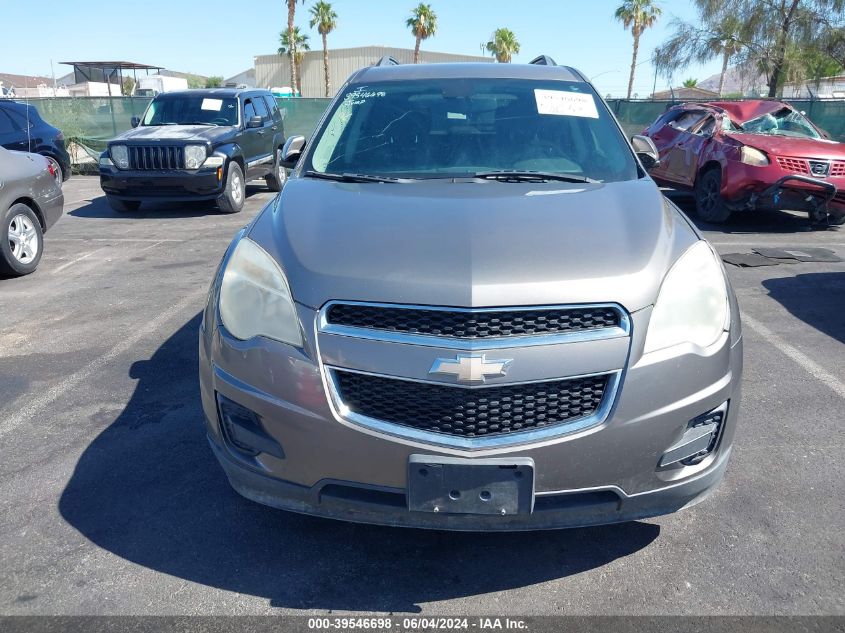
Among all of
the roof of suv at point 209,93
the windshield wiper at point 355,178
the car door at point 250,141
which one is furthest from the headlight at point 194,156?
the windshield wiper at point 355,178

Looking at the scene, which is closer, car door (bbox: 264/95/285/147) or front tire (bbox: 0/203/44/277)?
front tire (bbox: 0/203/44/277)

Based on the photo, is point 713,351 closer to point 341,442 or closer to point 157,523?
point 341,442

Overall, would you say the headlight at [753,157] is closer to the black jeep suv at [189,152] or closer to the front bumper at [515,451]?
the black jeep suv at [189,152]

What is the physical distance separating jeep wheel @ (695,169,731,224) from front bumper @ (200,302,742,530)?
7.67m

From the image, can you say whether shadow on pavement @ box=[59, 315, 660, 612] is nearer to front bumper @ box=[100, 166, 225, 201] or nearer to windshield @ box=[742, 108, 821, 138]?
front bumper @ box=[100, 166, 225, 201]

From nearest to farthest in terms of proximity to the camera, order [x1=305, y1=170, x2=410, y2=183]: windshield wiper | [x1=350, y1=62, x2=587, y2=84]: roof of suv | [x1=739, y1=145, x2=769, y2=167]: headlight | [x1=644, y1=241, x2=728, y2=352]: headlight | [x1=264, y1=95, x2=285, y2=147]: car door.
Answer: [x1=644, y1=241, x2=728, y2=352]: headlight < [x1=305, y1=170, x2=410, y2=183]: windshield wiper < [x1=350, y1=62, x2=587, y2=84]: roof of suv < [x1=739, y1=145, x2=769, y2=167]: headlight < [x1=264, y1=95, x2=285, y2=147]: car door

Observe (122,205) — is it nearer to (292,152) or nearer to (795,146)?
(292,152)

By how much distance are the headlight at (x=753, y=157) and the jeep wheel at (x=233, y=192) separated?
280 inches

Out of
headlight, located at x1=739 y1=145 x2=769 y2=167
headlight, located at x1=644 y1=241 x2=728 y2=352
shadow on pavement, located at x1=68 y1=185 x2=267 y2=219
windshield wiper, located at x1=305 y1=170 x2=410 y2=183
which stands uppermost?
windshield wiper, located at x1=305 y1=170 x2=410 y2=183

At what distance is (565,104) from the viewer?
379 cm

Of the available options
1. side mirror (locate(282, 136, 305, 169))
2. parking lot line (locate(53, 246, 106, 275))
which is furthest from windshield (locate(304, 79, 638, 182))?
parking lot line (locate(53, 246, 106, 275))

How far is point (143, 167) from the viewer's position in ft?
33.3

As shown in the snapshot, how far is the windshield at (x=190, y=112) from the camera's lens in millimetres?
11188

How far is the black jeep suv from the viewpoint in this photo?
33.1 feet
